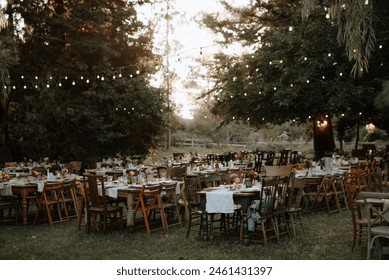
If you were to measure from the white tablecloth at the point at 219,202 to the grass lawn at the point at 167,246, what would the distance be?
0.52 metres

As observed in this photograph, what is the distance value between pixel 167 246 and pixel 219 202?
3.37ft

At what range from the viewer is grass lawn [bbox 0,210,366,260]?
22.9 ft

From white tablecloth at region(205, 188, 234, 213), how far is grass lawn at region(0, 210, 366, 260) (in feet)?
1.69

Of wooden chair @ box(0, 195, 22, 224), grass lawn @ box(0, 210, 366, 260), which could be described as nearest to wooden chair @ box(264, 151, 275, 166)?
grass lawn @ box(0, 210, 366, 260)

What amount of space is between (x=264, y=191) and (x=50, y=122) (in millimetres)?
11934

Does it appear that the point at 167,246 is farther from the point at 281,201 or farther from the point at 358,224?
the point at 358,224

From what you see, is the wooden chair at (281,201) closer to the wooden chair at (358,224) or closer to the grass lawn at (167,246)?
the grass lawn at (167,246)

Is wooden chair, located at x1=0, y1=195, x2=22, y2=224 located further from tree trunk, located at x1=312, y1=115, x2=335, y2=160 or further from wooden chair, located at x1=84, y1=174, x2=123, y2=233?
tree trunk, located at x1=312, y1=115, x2=335, y2=160

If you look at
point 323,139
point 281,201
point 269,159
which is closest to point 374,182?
point 281,201

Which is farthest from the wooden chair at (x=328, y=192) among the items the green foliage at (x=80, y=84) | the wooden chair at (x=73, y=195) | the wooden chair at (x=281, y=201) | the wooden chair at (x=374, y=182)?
the green foliage at (x=80, y=84)

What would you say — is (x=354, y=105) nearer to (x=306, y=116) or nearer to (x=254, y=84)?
(x=306, y=116)

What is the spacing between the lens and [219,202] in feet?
25.1

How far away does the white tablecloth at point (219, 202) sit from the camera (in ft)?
24.9
